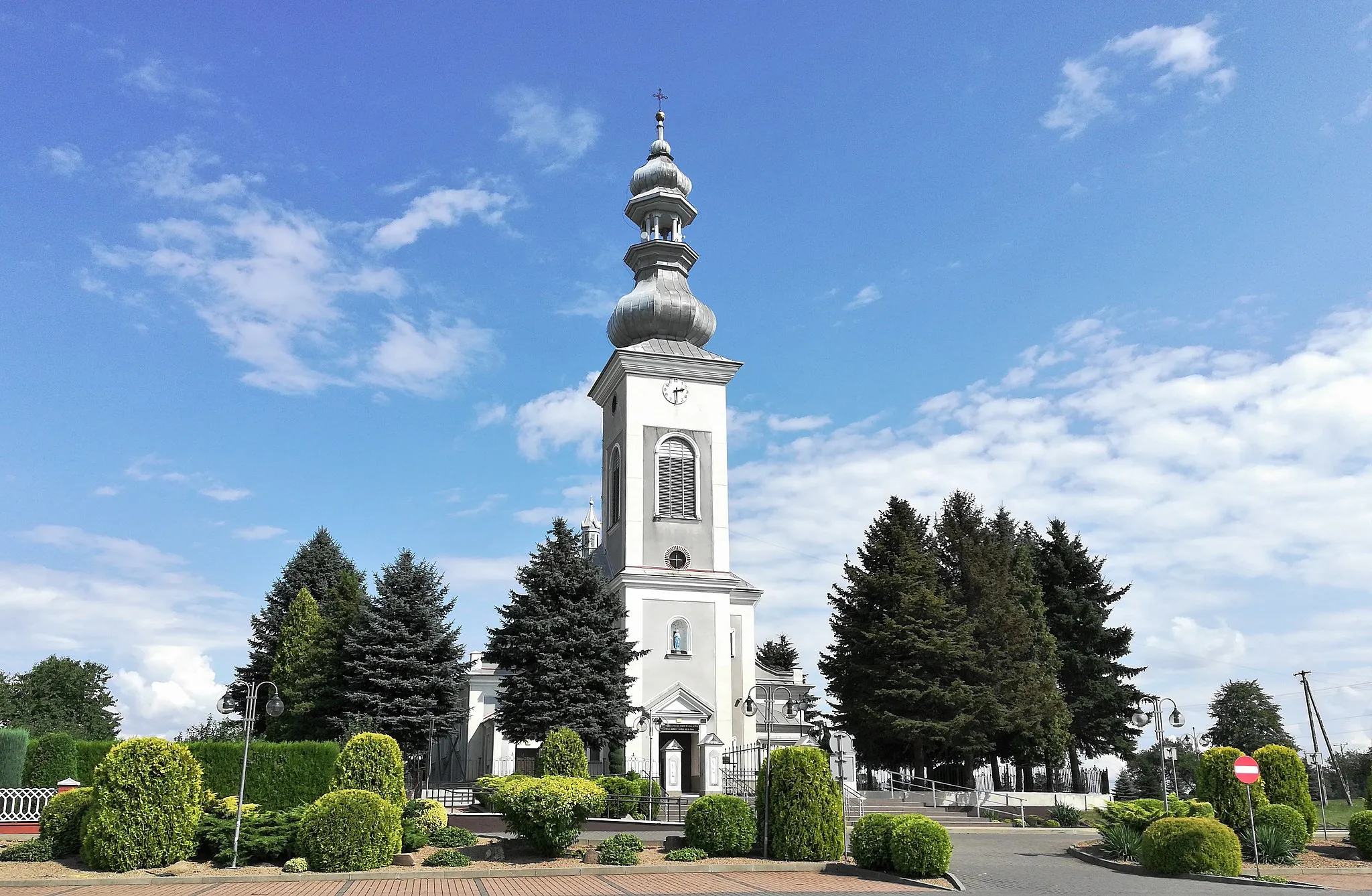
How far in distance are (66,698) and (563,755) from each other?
52.9 metres

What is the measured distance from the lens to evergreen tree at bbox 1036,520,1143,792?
4378 centimetres

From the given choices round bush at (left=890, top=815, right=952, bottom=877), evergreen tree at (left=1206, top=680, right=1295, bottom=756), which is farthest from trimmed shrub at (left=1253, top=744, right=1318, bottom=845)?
evergreen tree at (left=1206, top=680, right=1295, bottom=756)

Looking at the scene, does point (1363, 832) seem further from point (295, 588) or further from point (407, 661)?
point (295, 588)

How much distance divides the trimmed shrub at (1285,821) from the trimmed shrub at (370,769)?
16909mm

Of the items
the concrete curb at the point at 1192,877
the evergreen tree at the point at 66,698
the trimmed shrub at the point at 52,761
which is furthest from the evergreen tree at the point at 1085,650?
the evergreen tree at the point at 66,698

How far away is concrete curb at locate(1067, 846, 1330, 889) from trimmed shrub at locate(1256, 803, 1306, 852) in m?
1.25

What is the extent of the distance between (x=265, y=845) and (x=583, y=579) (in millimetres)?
16679

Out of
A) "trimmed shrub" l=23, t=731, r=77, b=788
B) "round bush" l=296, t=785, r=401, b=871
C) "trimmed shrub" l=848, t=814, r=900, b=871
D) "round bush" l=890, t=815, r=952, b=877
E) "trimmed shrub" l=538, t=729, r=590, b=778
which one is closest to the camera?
"round bush" l=890, t=815, r=952, b=877

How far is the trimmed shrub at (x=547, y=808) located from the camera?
1832 cm

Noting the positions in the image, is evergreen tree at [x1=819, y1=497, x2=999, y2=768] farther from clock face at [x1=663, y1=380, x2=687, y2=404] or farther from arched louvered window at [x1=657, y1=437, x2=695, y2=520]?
clock face at [x1=663, y1=380, x2=687, y2=404]

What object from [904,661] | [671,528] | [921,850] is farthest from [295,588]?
[921,850]

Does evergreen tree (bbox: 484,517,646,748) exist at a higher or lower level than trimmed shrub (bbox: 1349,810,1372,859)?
higher

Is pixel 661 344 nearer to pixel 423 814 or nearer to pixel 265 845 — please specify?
pixel 423 814

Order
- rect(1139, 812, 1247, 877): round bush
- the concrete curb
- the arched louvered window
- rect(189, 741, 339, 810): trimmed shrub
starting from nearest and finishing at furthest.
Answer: the concrete curb < rect(1139, 812, 1247, 877): round bush < rect(189, 741, 339, 810): trimmed shrub < the arched louvered window
